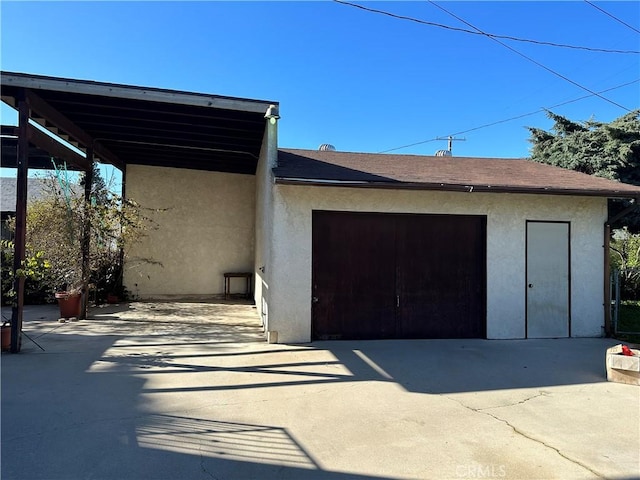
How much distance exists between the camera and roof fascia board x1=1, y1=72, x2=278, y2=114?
603 centimetres

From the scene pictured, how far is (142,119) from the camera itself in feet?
26.2

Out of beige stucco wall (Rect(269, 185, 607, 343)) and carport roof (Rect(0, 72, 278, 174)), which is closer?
carport roof (Rect(0, 72, 278, 174))

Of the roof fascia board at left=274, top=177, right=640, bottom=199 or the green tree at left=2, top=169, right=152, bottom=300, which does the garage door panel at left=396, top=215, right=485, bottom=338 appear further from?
the green tree at left=2, top=169, right=152, bottom=300

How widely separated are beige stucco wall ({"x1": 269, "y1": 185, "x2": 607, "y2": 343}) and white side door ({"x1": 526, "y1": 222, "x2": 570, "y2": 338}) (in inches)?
5.5

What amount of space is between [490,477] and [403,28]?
8.24 meters

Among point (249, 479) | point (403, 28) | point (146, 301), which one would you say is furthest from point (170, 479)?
point (146, 301)

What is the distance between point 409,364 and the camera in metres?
5.89

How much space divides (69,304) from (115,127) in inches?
153

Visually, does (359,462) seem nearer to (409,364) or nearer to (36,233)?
(409,364)

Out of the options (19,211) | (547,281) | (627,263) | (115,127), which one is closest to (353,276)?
(547,281)

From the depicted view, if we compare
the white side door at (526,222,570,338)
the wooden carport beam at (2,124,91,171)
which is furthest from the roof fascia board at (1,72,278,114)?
the white side door at (526,222,570,338)

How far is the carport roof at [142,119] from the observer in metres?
6.36

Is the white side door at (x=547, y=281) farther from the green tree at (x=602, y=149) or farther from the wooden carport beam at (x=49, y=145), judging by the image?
the wooden carport beam at (x=49, y=145)

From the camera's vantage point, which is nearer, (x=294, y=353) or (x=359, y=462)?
(x=359, y=462)
